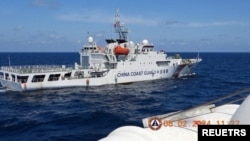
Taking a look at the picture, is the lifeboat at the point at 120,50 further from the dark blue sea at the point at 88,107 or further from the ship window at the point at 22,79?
the ship window at the point at 22,79

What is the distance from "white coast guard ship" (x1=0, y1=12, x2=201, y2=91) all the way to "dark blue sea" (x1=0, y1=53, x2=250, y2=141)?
6.74 feet

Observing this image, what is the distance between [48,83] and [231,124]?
44.7 metres

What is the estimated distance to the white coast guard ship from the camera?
49.4 meters

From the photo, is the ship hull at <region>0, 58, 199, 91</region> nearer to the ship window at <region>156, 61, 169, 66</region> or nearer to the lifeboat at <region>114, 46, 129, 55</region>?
the ship window at <region>156, 61, 169, 66</region>

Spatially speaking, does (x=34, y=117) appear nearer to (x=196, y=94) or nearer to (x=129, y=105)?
(x=129, y=105)

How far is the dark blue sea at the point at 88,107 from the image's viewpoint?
81.1 ft

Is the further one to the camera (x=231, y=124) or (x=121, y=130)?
(x=121, y=130)

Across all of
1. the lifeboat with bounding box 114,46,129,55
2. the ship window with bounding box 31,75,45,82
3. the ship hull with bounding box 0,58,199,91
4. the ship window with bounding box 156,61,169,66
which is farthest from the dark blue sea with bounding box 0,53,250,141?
the lifeboat with bounding box 114,46,129,55

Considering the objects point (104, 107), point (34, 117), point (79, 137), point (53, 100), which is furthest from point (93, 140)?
point (53, 100)

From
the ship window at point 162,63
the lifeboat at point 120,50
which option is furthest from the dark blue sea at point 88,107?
the lifeboat at point 120,50

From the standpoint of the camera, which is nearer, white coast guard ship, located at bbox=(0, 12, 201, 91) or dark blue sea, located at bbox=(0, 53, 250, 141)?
dark blue sea, located at bbox=(0, 53, 250, 141)

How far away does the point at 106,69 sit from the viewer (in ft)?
180

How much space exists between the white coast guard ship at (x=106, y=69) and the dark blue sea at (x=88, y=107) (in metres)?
2.05

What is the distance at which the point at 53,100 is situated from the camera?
40.2 meters
